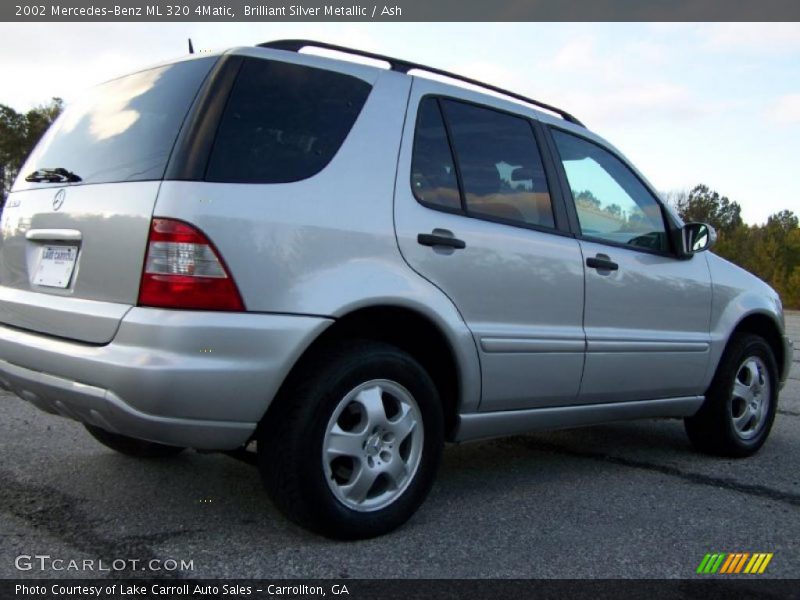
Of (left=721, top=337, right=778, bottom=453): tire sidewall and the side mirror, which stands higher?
the side mirror

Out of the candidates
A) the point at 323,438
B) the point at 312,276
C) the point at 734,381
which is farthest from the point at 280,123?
the point at 734,381

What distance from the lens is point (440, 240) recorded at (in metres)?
3.08

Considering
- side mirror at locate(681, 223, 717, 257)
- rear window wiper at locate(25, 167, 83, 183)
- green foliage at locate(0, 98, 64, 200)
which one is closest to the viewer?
rear window wiper at locate(25, 167, 83, 183)

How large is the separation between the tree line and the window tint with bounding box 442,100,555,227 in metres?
31.7

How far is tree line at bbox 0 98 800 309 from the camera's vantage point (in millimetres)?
38094

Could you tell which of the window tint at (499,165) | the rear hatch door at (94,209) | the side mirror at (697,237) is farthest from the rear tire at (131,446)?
the side mirror at (697,237)

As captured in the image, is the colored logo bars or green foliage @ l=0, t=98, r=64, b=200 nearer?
the colored logo bars

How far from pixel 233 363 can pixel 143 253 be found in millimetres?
462

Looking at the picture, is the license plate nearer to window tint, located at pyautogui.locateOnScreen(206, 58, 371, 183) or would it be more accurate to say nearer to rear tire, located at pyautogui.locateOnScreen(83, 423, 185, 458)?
window tint, located at pyautogui.locateOnScreen(206, 58, 371, 183)

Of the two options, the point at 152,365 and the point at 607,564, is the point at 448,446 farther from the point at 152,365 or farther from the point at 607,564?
the point at 152,365

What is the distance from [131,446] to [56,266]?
1.22 metres

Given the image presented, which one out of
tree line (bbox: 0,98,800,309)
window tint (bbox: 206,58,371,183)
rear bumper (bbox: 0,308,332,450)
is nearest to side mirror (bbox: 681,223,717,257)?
window tint (bbox: 206,58,371,183)
